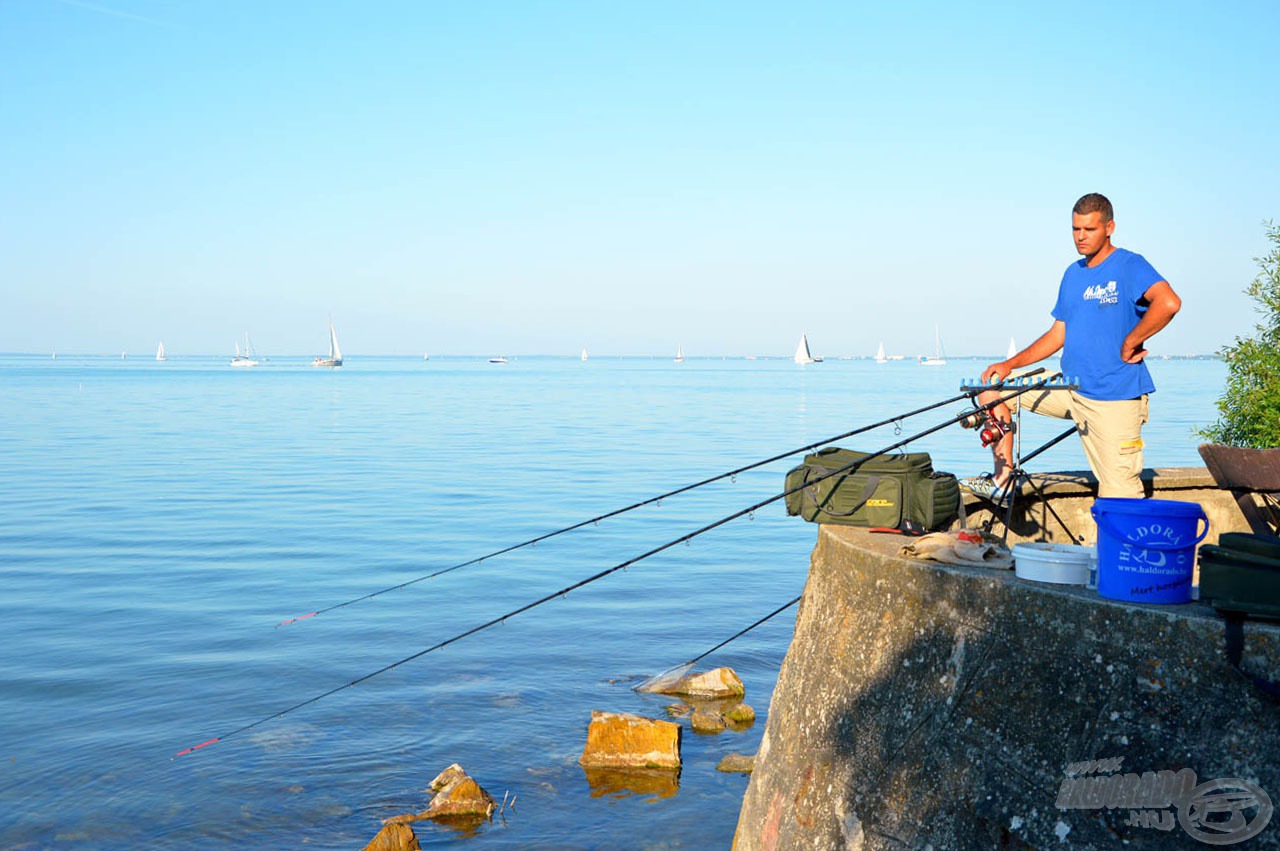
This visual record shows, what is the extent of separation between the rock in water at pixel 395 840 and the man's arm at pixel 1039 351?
14.7 feet

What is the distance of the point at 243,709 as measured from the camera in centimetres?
1040

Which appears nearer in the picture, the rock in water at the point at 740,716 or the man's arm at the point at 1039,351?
the man's arm at the point at 1039,351

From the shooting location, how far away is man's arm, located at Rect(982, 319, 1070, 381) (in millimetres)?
6400

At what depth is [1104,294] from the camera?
19.3ft

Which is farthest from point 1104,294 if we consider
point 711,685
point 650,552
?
point 711,685

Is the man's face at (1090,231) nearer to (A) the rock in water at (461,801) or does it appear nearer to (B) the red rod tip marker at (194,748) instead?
(A) the rock in water at (461,801)

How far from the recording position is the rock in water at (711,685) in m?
10.4

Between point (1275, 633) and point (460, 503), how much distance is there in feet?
72.2

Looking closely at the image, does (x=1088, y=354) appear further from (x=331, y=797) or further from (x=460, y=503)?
(x=460, y=503)

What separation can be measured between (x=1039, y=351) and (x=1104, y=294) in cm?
71

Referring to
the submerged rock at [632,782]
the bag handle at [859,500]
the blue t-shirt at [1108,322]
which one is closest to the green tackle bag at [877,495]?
the bag handle at [859,500]

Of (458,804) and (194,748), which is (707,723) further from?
(194,748)

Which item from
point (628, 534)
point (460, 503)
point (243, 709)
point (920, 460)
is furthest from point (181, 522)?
point (920, 460)

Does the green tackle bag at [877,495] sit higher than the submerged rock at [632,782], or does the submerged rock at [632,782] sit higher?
the green tackle bag at [877,495]
